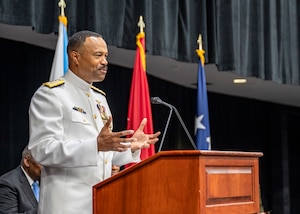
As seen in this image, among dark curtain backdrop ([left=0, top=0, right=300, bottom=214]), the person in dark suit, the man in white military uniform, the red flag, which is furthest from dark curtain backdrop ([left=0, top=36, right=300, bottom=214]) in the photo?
the man in white military uniform

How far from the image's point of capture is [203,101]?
18.1ft

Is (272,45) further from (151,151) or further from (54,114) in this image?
(54,114)

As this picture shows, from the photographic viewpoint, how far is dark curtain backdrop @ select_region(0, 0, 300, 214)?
4.36 m

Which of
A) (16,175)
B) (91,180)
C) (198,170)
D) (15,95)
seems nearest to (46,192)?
(91,180)

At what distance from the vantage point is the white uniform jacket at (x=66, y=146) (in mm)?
2014

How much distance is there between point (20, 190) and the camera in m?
3.16

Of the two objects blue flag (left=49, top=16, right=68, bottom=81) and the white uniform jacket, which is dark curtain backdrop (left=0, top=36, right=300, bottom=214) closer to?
blue flag (left=49, top=16, right=68, bottom=81)

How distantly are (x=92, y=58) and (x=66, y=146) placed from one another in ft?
1.19

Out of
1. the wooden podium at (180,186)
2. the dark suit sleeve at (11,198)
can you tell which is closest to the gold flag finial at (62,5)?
the dark suit sleeve at (11,198)

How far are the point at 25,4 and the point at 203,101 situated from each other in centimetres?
217

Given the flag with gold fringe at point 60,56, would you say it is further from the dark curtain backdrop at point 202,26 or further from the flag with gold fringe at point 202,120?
the flag with gold fringe at point 202,120

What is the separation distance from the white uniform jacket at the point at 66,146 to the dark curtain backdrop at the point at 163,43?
1.73 m

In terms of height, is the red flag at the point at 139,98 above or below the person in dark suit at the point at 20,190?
above

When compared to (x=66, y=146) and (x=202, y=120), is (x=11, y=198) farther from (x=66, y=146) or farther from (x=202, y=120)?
(x=202, y=120)
